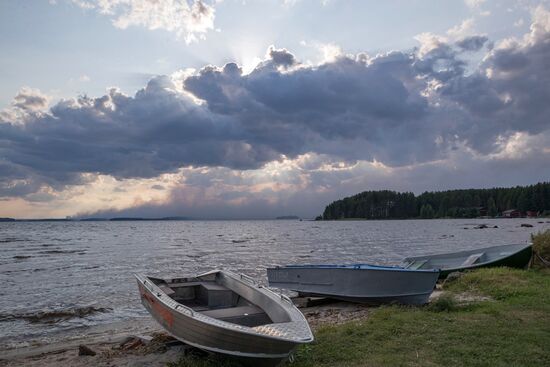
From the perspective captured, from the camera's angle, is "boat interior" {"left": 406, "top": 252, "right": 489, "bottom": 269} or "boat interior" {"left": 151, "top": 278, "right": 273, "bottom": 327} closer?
"boat interior" {"left": 151, "top": 278, "right": 273, "bottom": 327}

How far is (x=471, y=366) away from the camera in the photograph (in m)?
6.88

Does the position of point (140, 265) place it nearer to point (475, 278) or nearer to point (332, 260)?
point (332, 260)

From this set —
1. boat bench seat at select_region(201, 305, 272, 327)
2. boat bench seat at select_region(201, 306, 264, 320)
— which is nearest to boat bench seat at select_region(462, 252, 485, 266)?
boat bench seat at select_region(201, 306, 264, 320)

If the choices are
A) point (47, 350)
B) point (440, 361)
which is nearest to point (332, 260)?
point (47, 350)

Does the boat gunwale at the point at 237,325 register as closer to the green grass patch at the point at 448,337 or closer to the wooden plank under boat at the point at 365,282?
the green grass patch at the point at 448,337

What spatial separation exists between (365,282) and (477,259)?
9.07m

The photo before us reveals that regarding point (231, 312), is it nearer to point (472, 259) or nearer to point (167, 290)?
point (167, 290)

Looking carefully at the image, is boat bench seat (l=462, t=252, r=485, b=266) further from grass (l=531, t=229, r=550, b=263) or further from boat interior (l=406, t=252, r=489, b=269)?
grass (l=531, t=229, r=550, b=263)

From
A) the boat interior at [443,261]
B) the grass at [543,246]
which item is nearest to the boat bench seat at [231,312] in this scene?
the boat interior at [443,261]

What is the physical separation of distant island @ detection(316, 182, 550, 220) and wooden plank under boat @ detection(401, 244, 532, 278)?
504 ft

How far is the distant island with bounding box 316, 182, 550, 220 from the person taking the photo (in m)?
160

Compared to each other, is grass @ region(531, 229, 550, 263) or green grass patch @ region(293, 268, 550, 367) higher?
grass @ region(531, 229, 550, 263)

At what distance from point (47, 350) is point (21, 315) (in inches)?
219

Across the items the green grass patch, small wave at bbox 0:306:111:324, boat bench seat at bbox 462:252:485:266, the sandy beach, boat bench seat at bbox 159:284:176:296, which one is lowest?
small wave at bbox 0:306:111:324
